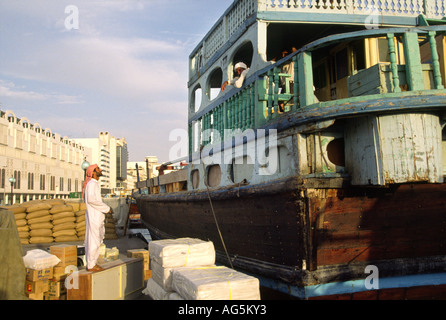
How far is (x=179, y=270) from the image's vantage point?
3467 millimetres

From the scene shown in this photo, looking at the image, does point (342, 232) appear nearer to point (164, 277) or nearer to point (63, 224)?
point (164, 277)

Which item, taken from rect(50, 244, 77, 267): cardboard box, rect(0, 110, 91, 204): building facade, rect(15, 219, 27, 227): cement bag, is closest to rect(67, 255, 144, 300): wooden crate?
rect(50, 244, 77, 267): cardboard box

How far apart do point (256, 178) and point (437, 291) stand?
2.73 metres

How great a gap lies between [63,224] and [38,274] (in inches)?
284

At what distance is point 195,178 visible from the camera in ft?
23.4

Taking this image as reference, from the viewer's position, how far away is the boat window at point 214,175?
6.08 meters

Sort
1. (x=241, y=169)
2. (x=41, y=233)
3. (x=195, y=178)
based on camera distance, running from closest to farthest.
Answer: (x=241, y=169)
(x=195, y=178)
(x=41, y=233)

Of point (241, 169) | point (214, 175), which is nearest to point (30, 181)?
point (214, 175)

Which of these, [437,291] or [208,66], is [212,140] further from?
[437,291]

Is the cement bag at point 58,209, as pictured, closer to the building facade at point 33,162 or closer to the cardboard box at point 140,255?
the cardboard box at point 140,255

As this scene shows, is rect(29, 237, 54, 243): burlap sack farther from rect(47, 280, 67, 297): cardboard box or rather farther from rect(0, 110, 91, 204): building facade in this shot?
rect(0, 110, 91, 204): building facade

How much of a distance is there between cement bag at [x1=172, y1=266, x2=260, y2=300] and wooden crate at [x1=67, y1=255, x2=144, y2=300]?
3.73 feet

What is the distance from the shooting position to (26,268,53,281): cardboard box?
3953 mm

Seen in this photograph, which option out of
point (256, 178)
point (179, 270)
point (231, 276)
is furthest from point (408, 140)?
point (179, 270)
